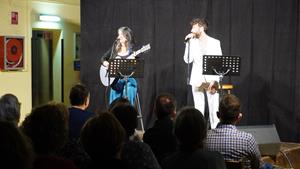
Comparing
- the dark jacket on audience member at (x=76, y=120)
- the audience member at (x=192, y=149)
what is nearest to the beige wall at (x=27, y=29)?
the dark jacket on audience member at (x=76, y=120)

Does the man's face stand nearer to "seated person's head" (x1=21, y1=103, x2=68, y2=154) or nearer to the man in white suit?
the man in white suit

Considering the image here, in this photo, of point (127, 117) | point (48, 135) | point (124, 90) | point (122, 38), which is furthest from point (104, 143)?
point (122, 38)

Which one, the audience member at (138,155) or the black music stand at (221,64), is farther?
the black music stand at (221,64)

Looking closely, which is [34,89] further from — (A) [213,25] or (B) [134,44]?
(A) [213,25]

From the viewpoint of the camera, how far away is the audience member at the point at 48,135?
2.01 m

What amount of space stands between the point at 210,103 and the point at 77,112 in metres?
3.78

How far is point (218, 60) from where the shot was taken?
244 inches

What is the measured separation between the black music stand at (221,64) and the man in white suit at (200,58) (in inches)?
30.0

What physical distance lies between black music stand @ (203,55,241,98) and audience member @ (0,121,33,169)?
195 inches

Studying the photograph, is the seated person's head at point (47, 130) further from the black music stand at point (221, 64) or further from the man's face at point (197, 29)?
the man's face at point (197, 29)

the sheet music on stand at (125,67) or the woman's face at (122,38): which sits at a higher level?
the woman's face at (122,38)

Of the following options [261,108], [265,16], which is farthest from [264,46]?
[261,108]

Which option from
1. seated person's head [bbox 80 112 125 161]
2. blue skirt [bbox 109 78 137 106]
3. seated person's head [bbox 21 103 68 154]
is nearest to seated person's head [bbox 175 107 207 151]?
seated person's head [bbox 80 112 125 161]

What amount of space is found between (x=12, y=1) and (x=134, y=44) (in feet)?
6.71
